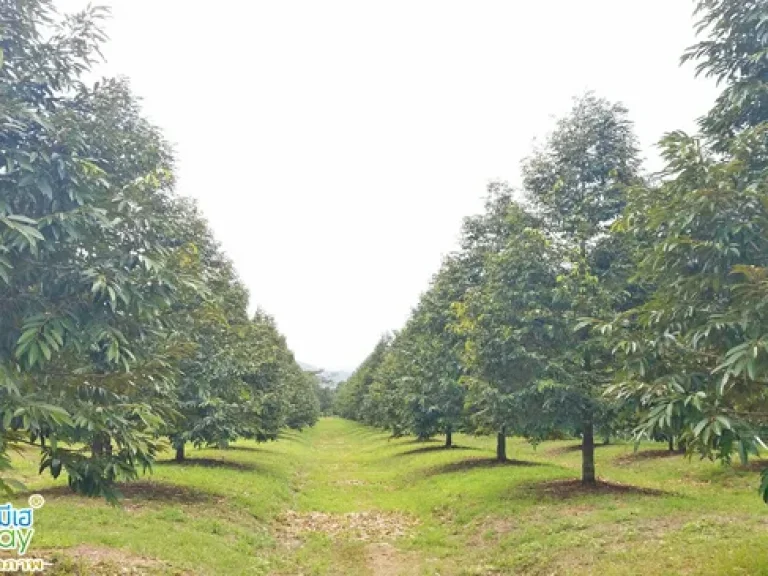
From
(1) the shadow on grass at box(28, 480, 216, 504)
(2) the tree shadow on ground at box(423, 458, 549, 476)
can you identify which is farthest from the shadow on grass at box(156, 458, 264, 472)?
(2) the tree shadow on ground at box(423, 458, 549, 476)

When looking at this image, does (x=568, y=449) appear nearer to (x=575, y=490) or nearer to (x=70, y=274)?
(x=575, y=490)

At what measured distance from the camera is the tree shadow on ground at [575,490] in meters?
16.5

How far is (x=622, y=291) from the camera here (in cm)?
1608

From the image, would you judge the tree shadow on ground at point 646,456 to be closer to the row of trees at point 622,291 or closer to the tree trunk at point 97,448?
the row of trees at point 622,291

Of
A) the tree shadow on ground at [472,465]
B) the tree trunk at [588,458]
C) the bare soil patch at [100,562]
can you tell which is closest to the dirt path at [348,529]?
the tree shadow on ground at [472,465]

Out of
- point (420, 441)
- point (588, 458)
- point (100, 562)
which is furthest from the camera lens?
point (420, 441)

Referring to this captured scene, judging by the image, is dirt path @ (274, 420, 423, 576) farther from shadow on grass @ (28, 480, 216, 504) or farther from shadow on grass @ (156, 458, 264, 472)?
shadow on grass @ (28, 480, 216, 504)

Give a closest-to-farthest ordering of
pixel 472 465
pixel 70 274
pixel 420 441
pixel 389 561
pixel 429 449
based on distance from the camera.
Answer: pixel 70 274 → pixel 389 561 → pixel 472 465 → pixel 429 449 → pixel 420 441

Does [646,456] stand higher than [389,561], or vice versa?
[646,456]

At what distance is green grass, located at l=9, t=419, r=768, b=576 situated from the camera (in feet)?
35.1

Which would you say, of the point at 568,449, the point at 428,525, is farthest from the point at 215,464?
the point at 568,449

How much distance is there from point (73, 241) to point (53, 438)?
88.9 inches

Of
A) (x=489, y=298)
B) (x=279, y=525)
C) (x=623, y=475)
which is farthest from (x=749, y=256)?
(x=623, y=475)

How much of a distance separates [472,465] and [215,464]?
11.9m
